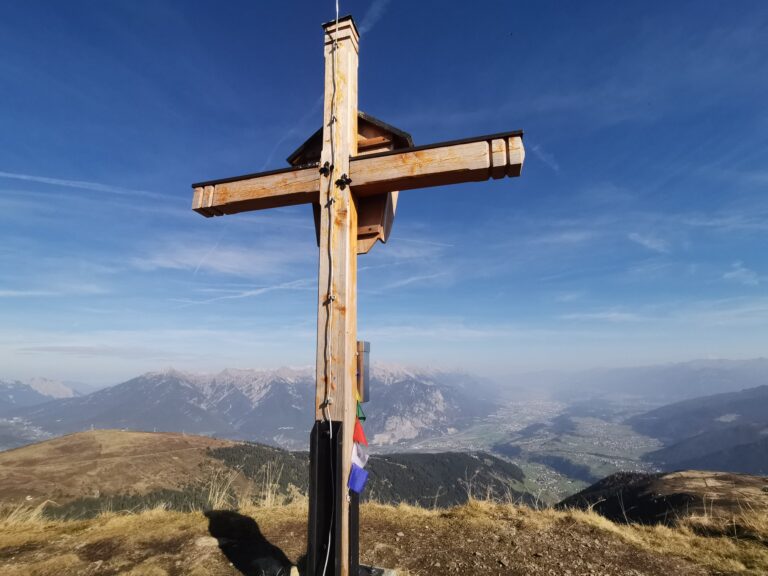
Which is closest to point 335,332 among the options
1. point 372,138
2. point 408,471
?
point 372,138

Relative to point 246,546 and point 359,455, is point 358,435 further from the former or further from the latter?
point 246,546

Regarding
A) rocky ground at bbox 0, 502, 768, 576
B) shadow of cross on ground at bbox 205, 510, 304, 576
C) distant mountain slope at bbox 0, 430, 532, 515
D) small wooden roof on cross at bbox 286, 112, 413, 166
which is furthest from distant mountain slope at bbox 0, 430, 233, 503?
small wooden roof on cross at bbox 286, 112, 413, 166

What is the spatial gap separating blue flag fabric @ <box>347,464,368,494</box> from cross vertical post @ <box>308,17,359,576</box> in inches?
2.4

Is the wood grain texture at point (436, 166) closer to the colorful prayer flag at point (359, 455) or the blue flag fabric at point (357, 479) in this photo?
the colorful prayer flag at point (359, 455)

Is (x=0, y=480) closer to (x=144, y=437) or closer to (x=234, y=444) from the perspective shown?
(x=144, y=437)

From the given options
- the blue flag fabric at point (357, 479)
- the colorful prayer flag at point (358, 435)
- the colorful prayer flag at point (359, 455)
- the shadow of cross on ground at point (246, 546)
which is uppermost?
the colorful prayer flag at point (358, 435)

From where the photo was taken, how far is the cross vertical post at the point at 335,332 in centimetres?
388

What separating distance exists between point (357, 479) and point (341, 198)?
3040 millimetres

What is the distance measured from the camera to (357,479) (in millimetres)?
3947

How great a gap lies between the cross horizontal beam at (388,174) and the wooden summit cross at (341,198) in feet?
0.04

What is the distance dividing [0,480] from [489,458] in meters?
187

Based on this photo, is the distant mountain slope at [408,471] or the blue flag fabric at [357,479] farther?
the distant mountain slope at [408,471]

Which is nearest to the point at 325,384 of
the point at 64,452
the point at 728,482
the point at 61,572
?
the point at 61,572

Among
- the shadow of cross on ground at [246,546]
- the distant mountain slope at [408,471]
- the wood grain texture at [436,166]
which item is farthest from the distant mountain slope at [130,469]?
the wood grain texture at [436,166]
